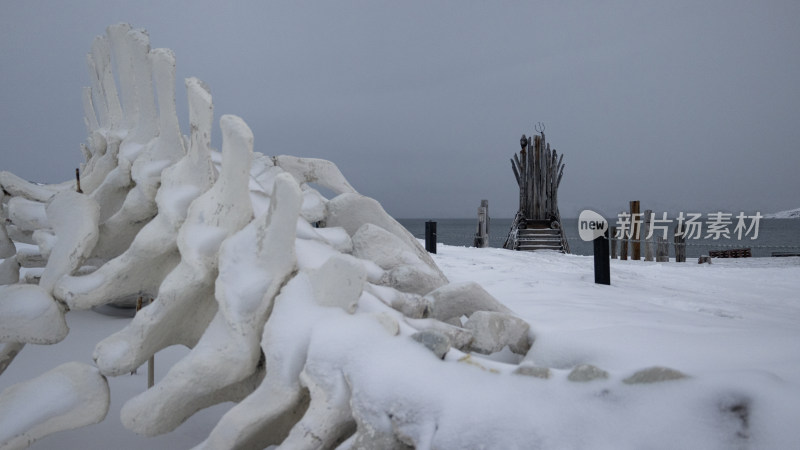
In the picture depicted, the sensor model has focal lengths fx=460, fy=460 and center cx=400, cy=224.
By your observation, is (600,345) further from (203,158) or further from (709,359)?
(203,158)

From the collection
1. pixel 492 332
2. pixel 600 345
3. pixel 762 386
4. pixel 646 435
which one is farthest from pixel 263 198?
pixel 762 386

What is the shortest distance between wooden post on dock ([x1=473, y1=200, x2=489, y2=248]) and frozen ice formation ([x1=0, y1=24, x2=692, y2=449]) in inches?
391

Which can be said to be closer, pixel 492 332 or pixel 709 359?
pixel 709 359

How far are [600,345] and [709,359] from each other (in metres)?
0.28

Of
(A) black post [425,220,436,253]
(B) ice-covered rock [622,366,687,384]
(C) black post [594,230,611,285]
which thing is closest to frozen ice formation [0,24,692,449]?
(B) ice-covered rock [622,366,687,384]

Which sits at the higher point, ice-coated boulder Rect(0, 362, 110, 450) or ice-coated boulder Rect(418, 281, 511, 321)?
ice-coated boulder Rect(418, 281, 511, 321)

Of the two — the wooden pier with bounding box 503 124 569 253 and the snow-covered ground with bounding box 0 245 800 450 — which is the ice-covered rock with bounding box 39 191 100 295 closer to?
the snow-covered ground with bounding box 0 245 800 450

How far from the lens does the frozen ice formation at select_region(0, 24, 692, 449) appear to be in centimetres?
118

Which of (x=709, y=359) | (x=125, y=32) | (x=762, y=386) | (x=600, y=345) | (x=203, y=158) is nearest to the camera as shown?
(x=762, y=386)

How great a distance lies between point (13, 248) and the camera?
8.37ft

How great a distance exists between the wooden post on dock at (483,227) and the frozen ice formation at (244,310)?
994 centimetres

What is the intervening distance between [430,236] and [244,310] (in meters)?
6.01

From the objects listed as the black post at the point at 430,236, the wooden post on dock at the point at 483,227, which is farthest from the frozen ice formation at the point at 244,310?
the wooden post on dock at the point at 483,227

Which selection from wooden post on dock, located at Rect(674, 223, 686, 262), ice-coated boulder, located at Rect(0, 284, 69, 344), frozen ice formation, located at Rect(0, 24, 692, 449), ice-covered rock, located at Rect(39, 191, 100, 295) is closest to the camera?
frozen ice formation, located at Rect(0, 24, 692, 449)
